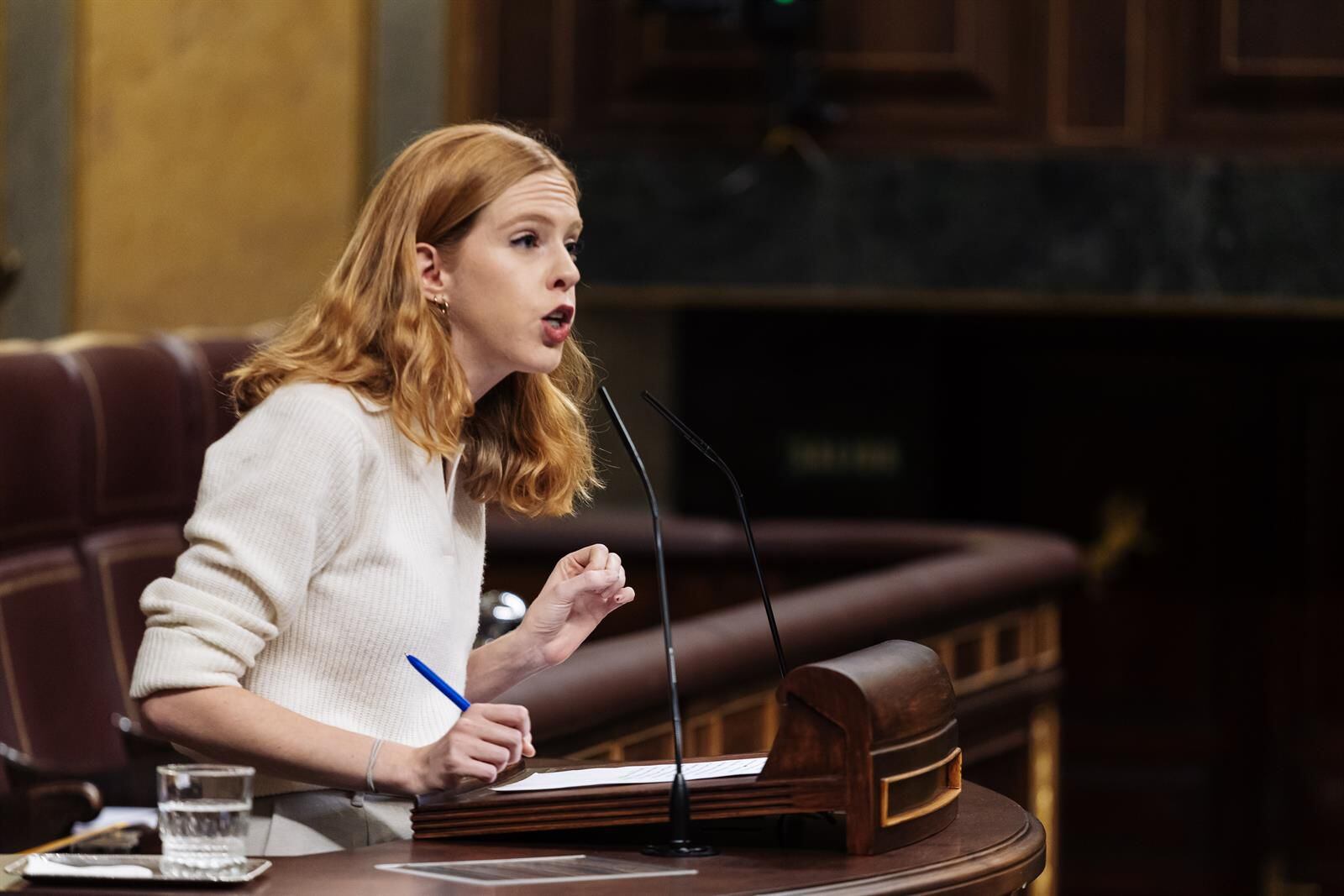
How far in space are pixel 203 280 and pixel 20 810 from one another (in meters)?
2.66

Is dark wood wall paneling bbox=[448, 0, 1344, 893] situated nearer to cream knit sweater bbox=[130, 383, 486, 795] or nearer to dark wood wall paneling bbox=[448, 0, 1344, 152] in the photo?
dark wood wall paneling bbox=[448, 0, 1344, 152]

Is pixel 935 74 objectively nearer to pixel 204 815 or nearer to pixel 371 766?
pixel 371 766

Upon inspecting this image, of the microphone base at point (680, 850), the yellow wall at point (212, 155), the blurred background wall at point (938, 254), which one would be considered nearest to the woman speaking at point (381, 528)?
the microphone base at point (680, 850)

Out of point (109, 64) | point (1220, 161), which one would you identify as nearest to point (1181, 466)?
point (1220, 161)

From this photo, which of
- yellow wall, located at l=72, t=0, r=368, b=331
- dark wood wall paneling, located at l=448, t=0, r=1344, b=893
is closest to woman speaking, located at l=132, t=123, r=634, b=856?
dark wood wall paneling, located at l=448, t=0, r=1344, b=893

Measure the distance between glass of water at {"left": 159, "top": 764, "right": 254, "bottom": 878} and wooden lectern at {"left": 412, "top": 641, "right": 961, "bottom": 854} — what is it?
7.9 inches

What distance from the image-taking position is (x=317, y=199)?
5266 millimetres

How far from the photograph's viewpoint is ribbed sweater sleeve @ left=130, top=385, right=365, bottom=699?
1530mm

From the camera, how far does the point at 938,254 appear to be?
4.96m

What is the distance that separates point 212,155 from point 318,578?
154 inches

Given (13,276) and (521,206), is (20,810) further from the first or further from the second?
(13,276)

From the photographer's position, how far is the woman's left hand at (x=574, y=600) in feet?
5.49

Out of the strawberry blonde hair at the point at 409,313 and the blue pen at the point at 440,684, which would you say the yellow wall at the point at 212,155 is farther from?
the blue pen at the point at 440,684

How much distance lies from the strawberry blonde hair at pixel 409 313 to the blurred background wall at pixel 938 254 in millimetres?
3045
